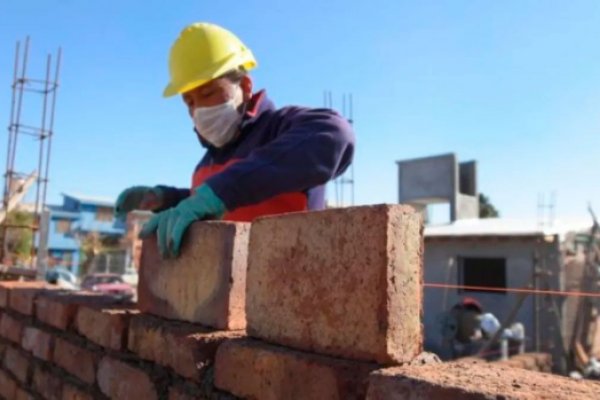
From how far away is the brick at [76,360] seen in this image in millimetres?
1945

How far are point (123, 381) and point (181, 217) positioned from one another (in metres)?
0.60

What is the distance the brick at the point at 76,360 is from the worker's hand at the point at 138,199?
21.8 inches

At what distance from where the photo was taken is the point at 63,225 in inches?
1483

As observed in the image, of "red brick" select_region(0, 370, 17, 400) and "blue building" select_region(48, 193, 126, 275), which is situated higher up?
"blue building" select_region(48, 193, 126, 275)

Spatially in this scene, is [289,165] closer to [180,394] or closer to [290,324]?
[290,324]

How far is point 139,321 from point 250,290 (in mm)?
563

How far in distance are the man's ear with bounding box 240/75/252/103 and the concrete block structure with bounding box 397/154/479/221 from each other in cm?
1448

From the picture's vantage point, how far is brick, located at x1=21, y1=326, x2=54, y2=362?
2.34 meters

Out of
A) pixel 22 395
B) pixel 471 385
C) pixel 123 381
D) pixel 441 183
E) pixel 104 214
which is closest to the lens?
pixel 471 385

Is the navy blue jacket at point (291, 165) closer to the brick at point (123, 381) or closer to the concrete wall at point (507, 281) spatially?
the brick at point (123, 381)

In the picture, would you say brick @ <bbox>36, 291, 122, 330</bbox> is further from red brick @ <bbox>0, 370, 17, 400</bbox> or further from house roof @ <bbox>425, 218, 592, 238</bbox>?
house roof @ <bbox>425, 218, 592, 238</bbox>

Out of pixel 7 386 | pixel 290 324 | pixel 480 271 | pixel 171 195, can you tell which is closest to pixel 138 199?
pixel 171 195

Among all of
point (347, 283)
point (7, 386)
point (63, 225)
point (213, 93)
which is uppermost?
point (63, 225)

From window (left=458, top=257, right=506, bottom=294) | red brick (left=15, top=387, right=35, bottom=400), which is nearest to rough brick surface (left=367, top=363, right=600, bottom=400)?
red brick (left=15, top=387, right=35, bottom=400)
